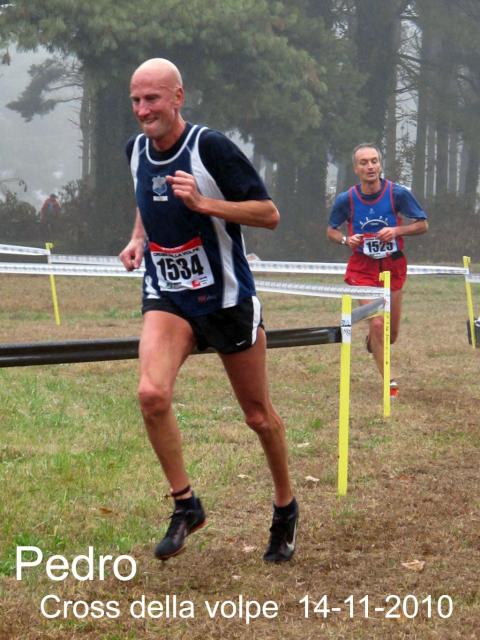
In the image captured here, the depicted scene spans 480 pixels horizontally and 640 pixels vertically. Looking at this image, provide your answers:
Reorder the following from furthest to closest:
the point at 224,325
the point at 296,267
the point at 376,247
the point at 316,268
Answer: the point at 296,267 → the point at 316,268 → the point at 376,247 → the point at 224,325

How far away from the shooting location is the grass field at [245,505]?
4609mm

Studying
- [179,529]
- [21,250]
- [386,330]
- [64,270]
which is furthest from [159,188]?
[21,250]

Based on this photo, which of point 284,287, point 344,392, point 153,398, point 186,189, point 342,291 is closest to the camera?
point 186,189

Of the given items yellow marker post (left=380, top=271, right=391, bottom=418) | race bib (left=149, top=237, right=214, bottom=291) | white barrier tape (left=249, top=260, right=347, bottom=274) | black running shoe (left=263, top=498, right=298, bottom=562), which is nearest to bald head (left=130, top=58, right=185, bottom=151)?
race bib (left=149, top=237, right=214, bottom=291)

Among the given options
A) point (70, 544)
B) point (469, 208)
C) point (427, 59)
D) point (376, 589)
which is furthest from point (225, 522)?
point (427, 59)

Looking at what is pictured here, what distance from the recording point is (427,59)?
45.9 meters

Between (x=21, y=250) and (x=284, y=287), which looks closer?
(x=284, y=287)

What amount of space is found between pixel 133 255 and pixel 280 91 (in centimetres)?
3004

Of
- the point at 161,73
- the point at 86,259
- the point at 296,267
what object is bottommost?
the point at 86,259

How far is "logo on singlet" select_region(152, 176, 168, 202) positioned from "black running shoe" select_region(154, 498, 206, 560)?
1.32 m

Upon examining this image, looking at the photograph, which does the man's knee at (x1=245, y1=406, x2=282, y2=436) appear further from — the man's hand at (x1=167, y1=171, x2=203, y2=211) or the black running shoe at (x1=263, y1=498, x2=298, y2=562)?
the man's hand at (x1=167, y1=171, x2=203, y2=211)

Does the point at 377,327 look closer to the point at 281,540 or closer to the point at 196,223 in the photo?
the point at 281,540

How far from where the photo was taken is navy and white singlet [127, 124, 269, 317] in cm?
503

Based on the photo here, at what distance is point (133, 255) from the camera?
538 centimetres
